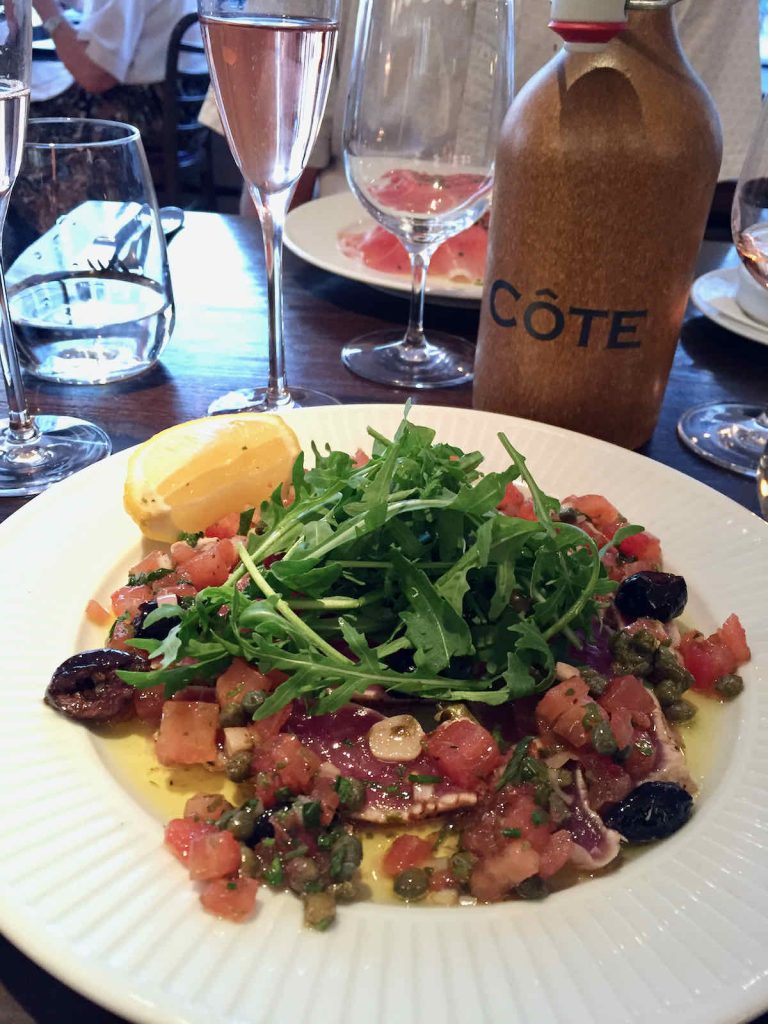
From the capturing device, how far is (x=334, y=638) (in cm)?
119

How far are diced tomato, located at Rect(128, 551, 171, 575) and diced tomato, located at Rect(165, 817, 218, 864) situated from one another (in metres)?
0.49

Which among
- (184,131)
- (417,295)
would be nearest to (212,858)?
(417,295)

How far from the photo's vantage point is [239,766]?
3.45 ft

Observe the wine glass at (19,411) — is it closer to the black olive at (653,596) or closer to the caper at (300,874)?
the caper at (300,874)

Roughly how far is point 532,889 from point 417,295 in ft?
5.19

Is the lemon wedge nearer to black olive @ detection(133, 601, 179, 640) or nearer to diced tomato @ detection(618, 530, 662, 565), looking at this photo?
black olive @ detection(133, 601, 179, 640)

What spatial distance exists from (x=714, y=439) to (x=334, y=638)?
1.11 meters

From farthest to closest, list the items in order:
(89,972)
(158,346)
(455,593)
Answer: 1. (158,346)
2. (455,593)
3. (89,972)

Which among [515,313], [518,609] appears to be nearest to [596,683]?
[518,609]

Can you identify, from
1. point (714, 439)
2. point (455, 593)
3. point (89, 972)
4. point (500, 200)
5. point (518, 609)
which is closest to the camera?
point (89, 972)

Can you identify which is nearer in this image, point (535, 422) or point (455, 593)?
point (455, 593)

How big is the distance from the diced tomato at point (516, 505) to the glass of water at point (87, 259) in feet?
3.33

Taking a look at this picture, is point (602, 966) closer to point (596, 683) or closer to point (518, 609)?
point (596, 683)

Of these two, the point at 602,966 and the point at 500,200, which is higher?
the point at 500,200
